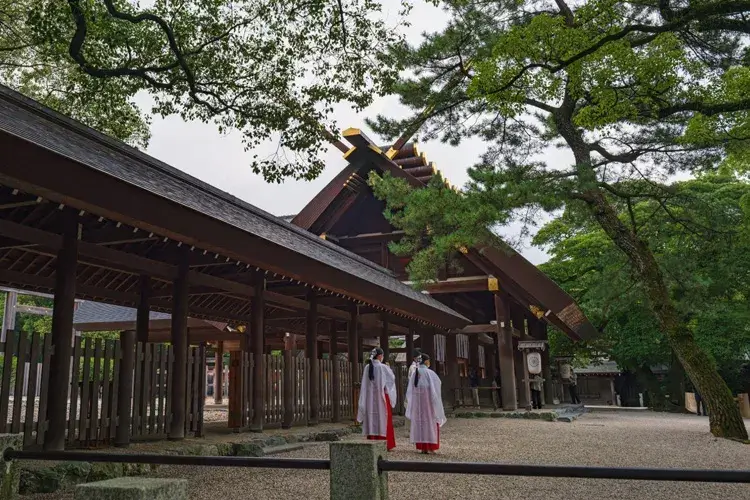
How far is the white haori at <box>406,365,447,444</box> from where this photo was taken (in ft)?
27.0

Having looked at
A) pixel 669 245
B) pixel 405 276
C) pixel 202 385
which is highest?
pixel 669 245

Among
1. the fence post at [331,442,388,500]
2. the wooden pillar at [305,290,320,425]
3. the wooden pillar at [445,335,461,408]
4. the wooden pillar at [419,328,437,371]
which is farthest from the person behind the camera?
the wooden pillar at [445,335,461,408]

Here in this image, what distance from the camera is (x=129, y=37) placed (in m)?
9.32

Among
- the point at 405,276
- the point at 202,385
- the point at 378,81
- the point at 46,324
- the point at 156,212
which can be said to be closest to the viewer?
the point at 156,212

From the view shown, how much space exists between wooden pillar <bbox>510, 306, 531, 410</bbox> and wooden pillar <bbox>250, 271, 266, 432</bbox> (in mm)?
10557

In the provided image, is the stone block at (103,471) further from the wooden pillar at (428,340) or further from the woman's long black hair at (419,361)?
the wooden pillar at (428,340)

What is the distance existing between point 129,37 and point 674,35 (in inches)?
335

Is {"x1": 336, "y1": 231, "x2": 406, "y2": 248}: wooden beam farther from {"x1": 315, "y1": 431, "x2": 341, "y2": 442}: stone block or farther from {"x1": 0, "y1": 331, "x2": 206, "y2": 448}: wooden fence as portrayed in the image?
{"x1": 0, "y1": 331, "x2": 206, "y2": 448}: wooden fence

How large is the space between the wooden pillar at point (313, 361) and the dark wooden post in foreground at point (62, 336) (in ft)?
17.2

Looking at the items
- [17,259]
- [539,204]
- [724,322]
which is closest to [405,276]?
[539,204]

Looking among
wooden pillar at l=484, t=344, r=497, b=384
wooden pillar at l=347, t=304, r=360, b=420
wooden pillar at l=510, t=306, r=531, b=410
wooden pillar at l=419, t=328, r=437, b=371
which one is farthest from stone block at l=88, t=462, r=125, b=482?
wooden pillar at l=484, t=344, r=497, b=384

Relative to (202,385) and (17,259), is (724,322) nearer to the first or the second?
(202,385)

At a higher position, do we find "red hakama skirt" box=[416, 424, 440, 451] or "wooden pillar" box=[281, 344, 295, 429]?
"wooden pillar" box=[281, 344, 295, 429]

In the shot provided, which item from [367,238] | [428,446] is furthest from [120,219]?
[367,238]
